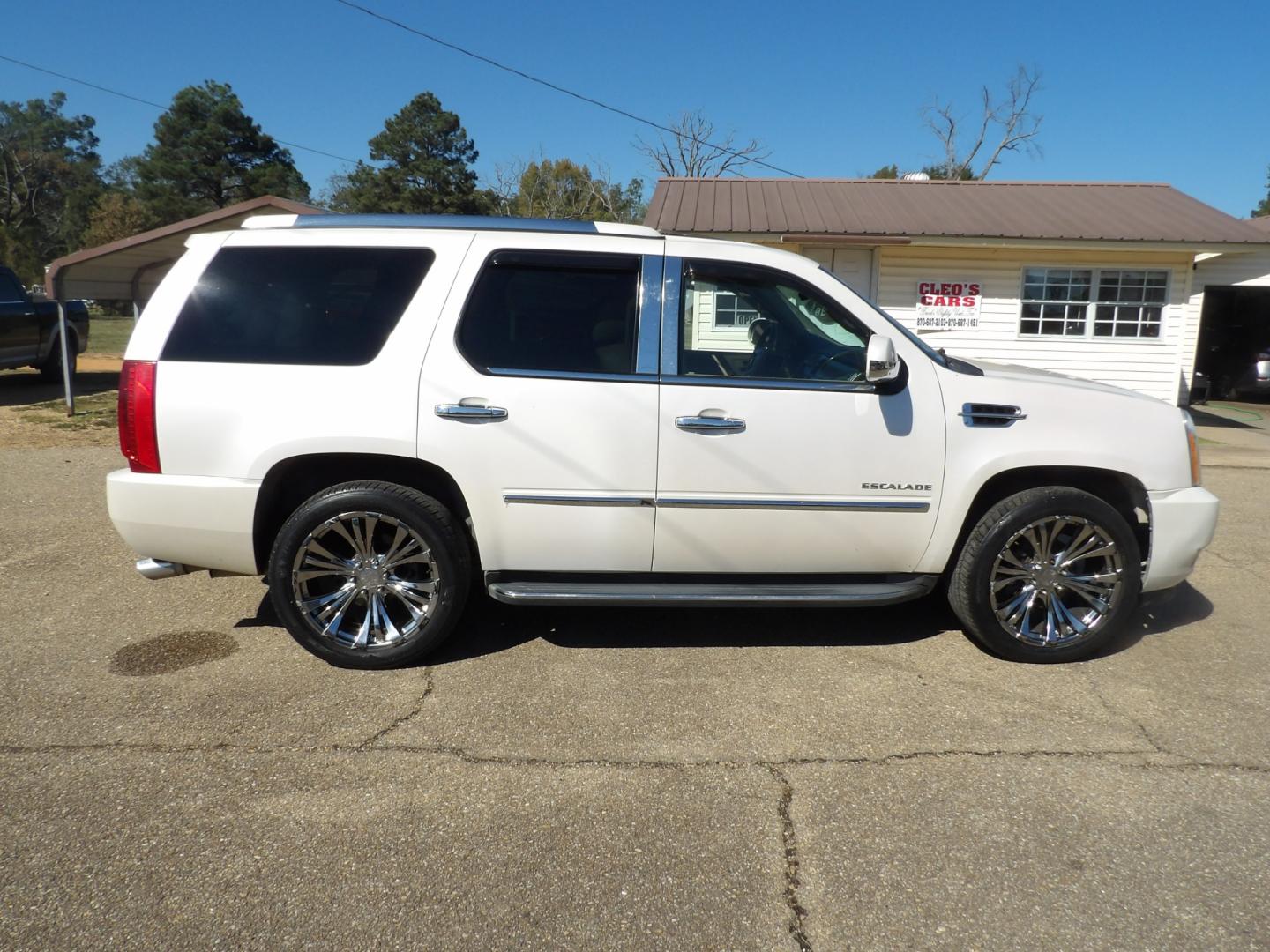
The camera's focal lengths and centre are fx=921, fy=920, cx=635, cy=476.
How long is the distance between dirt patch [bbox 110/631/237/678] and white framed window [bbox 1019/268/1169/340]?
519 inches

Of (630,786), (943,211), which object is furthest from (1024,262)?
(630,786)

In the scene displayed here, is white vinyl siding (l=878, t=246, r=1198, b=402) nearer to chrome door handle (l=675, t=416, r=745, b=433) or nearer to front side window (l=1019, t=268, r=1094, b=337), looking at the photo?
front side window (l=1019, t=268, r=1094, b=337)

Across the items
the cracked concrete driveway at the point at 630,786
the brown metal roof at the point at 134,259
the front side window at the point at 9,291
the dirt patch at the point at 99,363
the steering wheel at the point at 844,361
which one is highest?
the brown metal roof at the point at 134,259

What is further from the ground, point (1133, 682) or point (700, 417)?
point (700, 417)

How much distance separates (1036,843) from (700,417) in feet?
6.73

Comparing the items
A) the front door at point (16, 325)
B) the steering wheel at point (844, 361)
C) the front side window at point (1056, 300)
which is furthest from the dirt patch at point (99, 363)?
the steering wheel at point (844, 361)

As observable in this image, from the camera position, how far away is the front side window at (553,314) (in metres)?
4.08

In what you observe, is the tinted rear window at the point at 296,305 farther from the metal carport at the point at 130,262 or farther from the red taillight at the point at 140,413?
the metal carport at the point at 130,262

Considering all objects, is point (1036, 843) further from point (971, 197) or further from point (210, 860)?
point (971, 197)

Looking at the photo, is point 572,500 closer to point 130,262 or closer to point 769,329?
point 769,329

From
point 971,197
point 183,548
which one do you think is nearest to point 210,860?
point 183,548

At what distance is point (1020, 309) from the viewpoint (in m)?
14.4

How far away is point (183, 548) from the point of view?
4102mm

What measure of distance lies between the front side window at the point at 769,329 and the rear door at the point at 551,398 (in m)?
0.21
